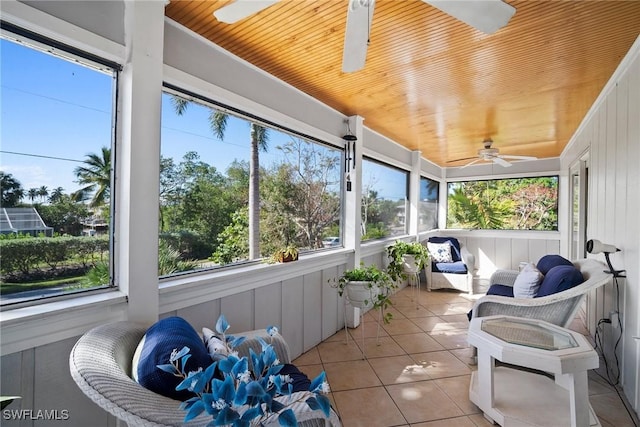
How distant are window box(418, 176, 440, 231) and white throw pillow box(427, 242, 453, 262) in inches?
19.8

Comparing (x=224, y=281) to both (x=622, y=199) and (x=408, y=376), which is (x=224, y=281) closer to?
(x=408, y=376)

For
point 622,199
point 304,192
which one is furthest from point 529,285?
point 304,192

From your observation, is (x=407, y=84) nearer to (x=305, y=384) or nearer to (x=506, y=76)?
(x=506, y=76)

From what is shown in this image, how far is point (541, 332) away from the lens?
1908mm

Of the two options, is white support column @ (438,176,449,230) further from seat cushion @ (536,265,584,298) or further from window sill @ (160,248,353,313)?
window sill @ (160,248,353,313)

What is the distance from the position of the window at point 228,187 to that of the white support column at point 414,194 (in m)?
2.62

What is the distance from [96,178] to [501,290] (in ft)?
11.6

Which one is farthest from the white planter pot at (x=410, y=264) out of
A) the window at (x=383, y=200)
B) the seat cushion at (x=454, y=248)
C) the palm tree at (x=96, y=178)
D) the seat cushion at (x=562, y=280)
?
the palm tree at (x=96, y=178)

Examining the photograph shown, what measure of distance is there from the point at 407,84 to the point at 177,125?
1817 mm

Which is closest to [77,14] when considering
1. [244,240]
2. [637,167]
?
[244,240]

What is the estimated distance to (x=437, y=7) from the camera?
1.17 metres

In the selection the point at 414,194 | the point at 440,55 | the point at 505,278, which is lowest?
the point at 505,278

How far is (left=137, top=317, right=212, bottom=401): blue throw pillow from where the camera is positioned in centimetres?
91

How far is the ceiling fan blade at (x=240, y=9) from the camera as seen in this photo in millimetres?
1181
